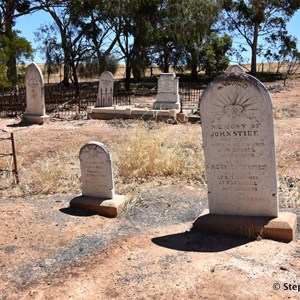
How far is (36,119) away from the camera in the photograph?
1465 centimetres

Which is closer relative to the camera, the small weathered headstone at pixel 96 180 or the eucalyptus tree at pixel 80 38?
the small weathered headstone at pixel 96 180

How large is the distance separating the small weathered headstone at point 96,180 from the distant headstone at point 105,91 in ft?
39.0

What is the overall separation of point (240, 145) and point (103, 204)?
197cm

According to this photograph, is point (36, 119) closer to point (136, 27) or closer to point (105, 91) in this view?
point (105, 91)

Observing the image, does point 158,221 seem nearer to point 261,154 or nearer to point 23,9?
point 261,154

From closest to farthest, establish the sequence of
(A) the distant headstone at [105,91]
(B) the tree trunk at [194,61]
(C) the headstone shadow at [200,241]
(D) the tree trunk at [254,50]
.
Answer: (C) the headstone shadow at [200,241]
(A) the distant headstone at [105,91]
(B) the tree trunk at [194,61]
(D) the tree trunk at [254,50]

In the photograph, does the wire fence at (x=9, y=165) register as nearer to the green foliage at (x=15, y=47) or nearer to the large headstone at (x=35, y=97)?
the large headstone at (x=35, y=97)

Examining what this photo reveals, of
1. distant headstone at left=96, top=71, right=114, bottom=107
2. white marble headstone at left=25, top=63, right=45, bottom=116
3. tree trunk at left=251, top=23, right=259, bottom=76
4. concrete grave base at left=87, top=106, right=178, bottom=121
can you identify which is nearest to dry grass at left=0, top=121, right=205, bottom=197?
concrete grave base at left=87, top=106, right=178, bottom=121

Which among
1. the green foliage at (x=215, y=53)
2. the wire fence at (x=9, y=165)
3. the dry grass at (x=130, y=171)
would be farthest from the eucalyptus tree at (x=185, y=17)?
the wire fence at (x=9, y=165)

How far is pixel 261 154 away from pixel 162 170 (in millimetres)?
2998

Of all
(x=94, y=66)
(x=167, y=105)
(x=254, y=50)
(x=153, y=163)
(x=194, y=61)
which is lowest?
(x=153, y=163)

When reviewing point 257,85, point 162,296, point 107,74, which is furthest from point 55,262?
point 107,74

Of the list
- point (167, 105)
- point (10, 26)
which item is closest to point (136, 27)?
point (10, 26)

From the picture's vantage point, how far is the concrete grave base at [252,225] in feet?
14.4
